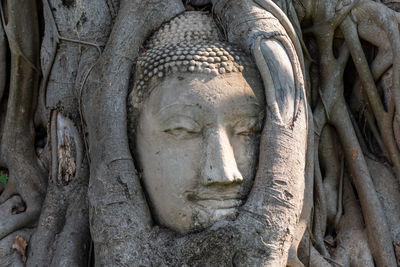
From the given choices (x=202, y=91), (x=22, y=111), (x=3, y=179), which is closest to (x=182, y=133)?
(x=202, y=91)

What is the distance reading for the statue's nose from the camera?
78.4 inches

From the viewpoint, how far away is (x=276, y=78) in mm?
2184

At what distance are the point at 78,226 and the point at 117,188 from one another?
15.8 inches

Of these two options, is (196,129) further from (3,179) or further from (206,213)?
(3,179)

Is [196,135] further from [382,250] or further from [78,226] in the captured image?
[382,250]

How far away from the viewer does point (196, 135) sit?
209 centimetres

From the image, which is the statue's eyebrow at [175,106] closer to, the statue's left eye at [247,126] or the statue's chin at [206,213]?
the statue's left eye at [247,126]

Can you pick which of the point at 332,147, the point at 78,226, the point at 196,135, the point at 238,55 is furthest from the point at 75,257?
the point at 332,147

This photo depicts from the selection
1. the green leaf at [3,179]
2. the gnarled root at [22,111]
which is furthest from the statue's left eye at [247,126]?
the green leaf at [3,179]

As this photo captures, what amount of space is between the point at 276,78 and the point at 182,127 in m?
0.50

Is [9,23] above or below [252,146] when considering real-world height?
above

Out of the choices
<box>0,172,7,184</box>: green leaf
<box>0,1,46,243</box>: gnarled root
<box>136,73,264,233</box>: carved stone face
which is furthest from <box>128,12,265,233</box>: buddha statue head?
<box>0,172,7,184</box>: green leaf

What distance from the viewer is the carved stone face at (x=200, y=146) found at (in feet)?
6.70

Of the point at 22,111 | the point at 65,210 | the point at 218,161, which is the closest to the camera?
the point at 218,161
